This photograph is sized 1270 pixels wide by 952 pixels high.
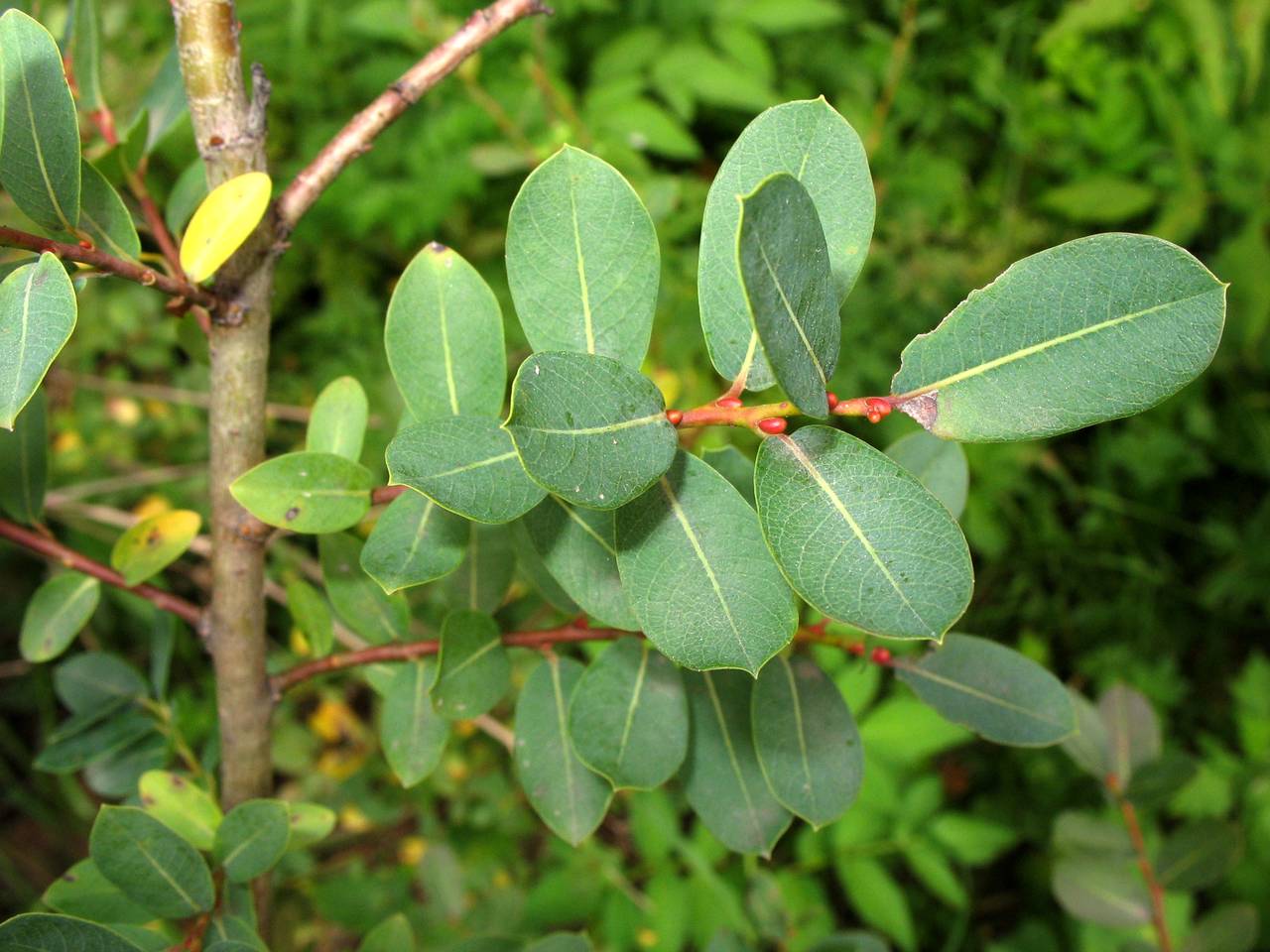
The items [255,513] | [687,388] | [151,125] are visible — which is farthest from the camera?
[687,388]

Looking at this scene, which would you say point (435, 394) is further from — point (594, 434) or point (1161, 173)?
point (1161, 173)

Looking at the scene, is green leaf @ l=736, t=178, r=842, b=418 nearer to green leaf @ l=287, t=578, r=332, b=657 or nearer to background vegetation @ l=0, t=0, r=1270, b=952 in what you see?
green leaf @ l=287, t=578, r=332, b=657

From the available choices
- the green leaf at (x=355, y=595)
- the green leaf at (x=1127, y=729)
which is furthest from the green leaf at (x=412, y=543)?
the green leaf at (x=1127, y=729)

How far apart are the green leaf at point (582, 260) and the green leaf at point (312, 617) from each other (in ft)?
1.17

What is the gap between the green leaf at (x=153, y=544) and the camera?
75cm

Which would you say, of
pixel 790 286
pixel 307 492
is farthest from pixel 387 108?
pixel 790 286

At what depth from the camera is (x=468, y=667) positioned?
2.30 feet

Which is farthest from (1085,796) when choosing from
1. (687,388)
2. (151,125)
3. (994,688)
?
(151,125)

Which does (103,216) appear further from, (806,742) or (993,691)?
(993,691)

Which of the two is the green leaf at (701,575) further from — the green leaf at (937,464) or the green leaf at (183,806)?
the green leaf at (183,806)

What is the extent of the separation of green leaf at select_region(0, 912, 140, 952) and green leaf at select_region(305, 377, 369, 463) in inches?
13.3

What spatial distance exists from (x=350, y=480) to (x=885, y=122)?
7.04ft

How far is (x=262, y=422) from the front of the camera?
68 cm

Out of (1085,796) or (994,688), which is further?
(1085,796)
